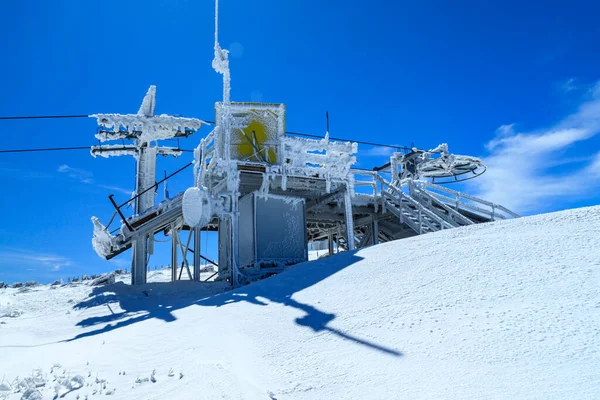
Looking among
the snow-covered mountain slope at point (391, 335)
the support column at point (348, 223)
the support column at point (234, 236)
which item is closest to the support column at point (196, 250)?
the support column at point (234, 236)

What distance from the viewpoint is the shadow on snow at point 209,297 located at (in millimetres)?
7449

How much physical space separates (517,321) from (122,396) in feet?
14.8

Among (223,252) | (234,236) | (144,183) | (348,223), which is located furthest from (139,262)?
(348,223)

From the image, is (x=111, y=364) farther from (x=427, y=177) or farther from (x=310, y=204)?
(x=427, y=177)

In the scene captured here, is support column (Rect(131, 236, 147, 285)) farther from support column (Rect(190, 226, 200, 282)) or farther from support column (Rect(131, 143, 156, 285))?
support column (Rect(190, 226, 200, 282))

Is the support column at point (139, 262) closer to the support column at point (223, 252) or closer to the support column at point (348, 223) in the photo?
the support column at point (223, 252)

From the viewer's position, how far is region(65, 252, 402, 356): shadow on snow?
7.45 meters

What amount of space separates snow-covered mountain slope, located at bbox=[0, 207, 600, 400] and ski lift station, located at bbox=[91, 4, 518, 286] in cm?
576

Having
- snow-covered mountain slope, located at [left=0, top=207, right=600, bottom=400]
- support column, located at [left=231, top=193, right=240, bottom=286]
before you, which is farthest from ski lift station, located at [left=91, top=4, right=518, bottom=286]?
snow-covered mountain slope, located at [left=0, top=207, right=600, bottom=400]

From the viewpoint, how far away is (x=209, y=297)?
1202cm

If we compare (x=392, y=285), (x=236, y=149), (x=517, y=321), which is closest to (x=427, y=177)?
(x=236, y=149)

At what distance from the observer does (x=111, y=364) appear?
628cm

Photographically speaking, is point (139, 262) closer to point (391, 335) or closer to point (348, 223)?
point (348, 223)

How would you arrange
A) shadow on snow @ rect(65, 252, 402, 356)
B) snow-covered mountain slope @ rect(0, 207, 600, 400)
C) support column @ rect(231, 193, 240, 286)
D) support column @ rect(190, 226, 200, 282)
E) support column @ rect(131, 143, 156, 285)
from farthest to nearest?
1. support column @ rect(190, 226, 200, 282)
2. support column @ rect(131, 143, 156, 285)
3. support column @ rect(231, 193, 240, 286)
4. shadow on snow @ rect(65, 252, 402, 356)
5. snow-covered mountain slope @ rect(0, 207, 600, 400)
